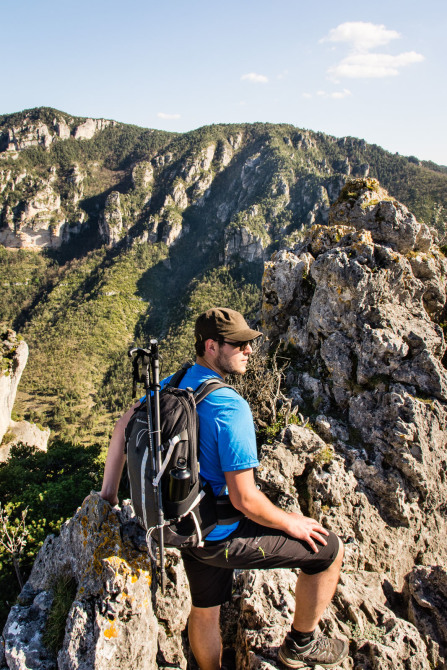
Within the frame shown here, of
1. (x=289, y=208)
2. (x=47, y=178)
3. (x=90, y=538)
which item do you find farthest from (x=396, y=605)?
(x=47, y=178)

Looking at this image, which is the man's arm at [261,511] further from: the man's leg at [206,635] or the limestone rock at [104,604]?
the limestone rock at [104,604]

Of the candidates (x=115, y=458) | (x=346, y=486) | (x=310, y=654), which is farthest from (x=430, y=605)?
(x=115, y=458)

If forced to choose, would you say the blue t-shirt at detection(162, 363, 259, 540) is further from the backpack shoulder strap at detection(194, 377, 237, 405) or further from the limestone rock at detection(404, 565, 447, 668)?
the limestone rock at detection(404, 565, 447, 668)

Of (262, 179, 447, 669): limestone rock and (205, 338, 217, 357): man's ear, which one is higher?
(205, 338, 217, 357): man's ear

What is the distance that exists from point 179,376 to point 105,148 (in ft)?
646

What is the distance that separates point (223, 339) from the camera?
272 cm

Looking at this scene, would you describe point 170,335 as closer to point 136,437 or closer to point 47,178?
point 136,437

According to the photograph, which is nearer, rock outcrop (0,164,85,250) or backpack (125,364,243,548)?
backpack (125,364,243,548)

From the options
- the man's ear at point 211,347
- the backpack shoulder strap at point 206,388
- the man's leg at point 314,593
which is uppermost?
the man's ear at point 211,347

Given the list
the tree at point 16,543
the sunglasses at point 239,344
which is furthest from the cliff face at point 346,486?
the tree at point 16,543

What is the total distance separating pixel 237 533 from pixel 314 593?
88cm

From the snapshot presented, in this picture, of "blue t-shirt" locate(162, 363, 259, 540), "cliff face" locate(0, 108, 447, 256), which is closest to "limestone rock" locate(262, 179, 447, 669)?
"blue t-shirt" locate(162, 363, 259, 540)

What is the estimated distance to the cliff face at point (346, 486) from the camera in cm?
326

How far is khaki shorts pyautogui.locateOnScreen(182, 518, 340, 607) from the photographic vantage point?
2.70 metres
